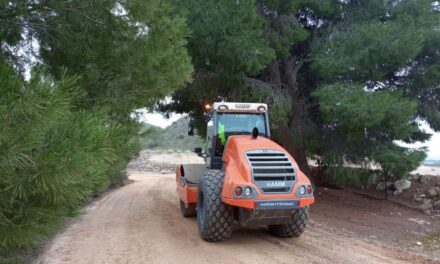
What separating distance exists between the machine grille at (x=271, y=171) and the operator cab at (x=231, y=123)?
4.57 ft

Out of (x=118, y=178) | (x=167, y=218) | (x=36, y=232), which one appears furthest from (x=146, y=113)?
(x=118, y=178)

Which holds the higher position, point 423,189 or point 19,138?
point 19,138

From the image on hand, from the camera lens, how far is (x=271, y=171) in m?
7.20

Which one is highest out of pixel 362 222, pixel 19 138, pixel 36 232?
pixel 19 138

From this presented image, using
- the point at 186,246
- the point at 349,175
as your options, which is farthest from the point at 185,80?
the point at 349,175

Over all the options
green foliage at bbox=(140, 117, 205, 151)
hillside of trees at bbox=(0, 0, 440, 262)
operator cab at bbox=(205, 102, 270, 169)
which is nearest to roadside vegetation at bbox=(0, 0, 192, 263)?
hillside of trees at bbox=(0, 0, 440, 262)

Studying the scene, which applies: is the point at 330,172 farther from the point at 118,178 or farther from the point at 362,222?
the point at 118,178

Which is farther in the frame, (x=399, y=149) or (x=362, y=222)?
(x=399, y=149)

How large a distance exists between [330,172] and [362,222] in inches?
101

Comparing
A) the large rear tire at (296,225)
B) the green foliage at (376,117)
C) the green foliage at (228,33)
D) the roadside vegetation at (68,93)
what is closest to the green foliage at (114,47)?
the roadside vegetation at (68,93)

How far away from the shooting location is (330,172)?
13766 millimetres

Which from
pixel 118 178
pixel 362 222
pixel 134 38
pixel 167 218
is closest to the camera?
pixel 134 38

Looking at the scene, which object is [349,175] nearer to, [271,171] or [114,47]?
[271,171]

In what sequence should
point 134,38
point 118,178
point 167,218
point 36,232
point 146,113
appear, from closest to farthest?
point 36,232, point 134,38, point 146,113, point 167,218, point 118,178
